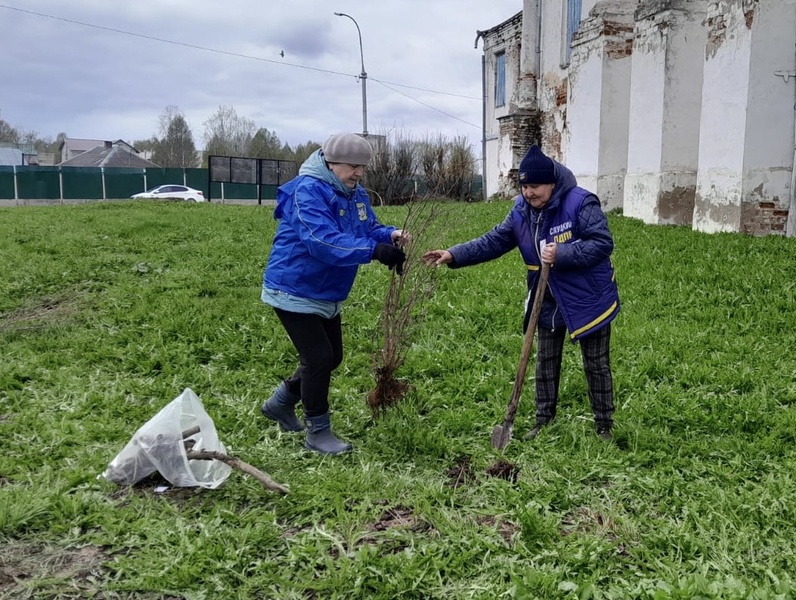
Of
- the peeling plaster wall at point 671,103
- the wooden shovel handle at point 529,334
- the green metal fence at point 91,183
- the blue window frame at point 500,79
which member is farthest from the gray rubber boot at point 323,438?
the green metal fence at point 91,183

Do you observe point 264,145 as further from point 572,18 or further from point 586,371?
point 586,371

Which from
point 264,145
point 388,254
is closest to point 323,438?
point 388,254

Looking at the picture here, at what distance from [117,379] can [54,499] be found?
2154 millimetres

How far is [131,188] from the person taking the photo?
33875 mm

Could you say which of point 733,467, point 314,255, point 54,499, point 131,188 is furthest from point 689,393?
point 131,188

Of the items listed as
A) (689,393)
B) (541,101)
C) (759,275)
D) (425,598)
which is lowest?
(425,598)

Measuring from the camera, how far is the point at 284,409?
429cm

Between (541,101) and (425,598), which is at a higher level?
(541,101)

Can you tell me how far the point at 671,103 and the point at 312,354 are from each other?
31.8 ft

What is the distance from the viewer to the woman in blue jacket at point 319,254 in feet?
11.6

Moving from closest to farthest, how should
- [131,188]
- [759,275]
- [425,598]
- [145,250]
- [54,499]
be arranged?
[425,598] < [54,499] < [759,275] < [145,250] < [131,188]

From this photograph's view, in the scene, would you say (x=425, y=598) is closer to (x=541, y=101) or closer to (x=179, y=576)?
(x=179, y=576)

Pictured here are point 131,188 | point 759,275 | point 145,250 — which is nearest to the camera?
point 759,275

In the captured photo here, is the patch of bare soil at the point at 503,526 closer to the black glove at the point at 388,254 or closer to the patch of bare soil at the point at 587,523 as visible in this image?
the patch of bare soil at the point at 587,523
